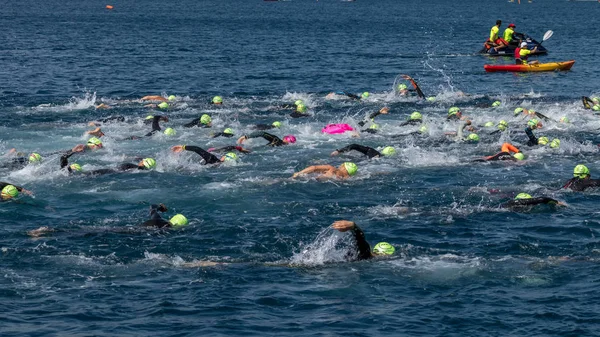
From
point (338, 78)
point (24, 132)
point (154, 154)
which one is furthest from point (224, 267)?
point (338, 78)

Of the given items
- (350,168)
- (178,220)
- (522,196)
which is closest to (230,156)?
(350,168)

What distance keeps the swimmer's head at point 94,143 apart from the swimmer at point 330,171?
808 cm

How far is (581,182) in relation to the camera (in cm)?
2428

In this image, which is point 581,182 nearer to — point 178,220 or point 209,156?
point 209,156

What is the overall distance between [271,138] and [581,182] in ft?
35.6

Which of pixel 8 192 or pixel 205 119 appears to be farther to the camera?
pixel 205 119

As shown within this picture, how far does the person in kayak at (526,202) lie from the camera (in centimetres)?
2219

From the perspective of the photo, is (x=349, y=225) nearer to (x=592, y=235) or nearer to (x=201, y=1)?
(x=592, y=235)

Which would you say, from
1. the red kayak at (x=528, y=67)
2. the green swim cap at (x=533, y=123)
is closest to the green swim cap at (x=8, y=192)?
the green swim cap at (x=533, y=123)

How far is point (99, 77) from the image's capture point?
5178 cm

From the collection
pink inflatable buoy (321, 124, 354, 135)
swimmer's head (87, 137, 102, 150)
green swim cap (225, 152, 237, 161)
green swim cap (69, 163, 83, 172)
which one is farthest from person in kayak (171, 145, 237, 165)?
pink inflatable buoy (321, 124, 354, 135)

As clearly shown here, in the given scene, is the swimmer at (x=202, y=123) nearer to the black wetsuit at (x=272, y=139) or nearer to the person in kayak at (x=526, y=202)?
the black wetsuit at (x=272, y=139)

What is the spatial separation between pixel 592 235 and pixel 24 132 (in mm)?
22171

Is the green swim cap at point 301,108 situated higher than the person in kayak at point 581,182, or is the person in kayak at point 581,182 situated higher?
the person in kayak at point 581,182
